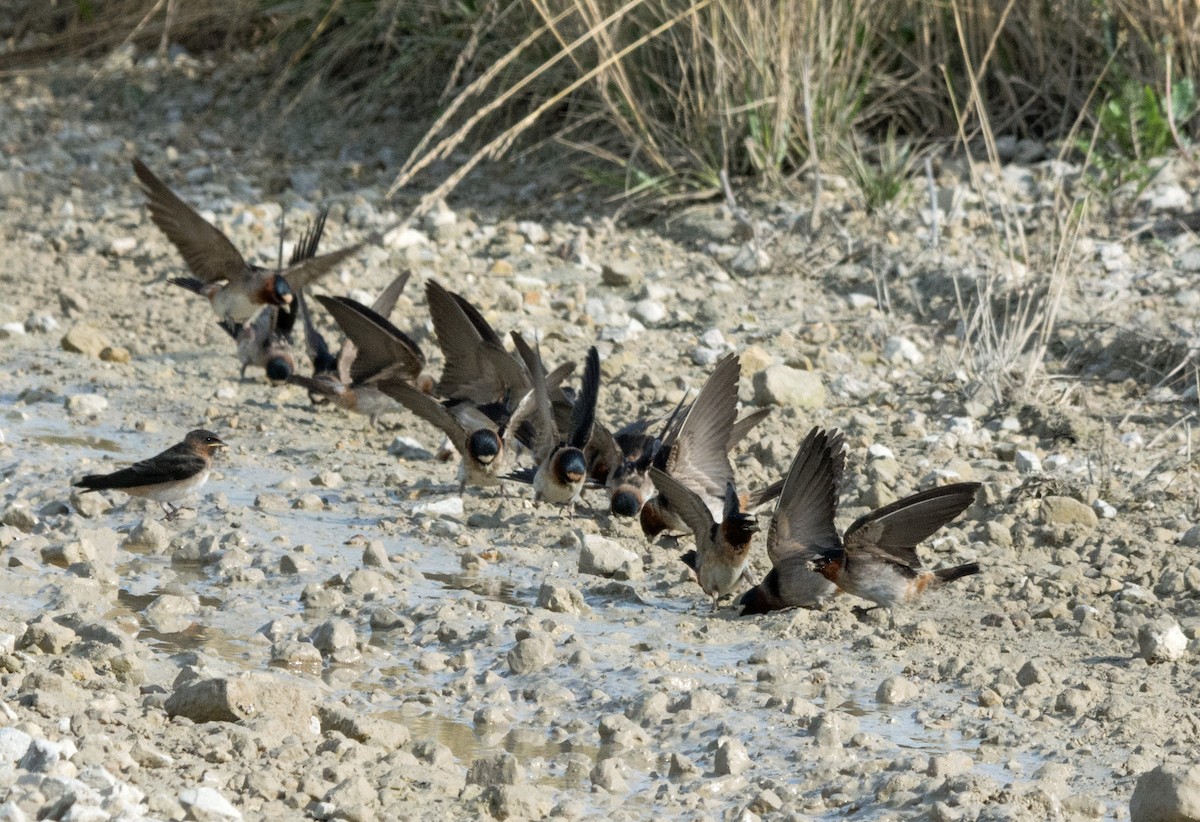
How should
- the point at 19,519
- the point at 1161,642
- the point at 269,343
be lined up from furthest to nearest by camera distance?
the point at 269,343 → the point at 19,519 → the point at 1161,642

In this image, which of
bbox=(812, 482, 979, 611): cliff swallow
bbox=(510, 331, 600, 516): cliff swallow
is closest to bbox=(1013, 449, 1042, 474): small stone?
bbox=(812, 482, 979, 611): cliff swallow

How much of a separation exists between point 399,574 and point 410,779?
1.74 meters

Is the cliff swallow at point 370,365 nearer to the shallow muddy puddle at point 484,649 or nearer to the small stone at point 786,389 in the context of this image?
the shallow muddy puddle at point 484,649

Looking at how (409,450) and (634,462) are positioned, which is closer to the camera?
(634,462)

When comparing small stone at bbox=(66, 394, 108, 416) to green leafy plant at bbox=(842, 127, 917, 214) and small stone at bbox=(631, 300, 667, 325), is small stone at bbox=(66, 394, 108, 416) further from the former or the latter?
green leafy plant at bbox=(842, 127, 917, 214)

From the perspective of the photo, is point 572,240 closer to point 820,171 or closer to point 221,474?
point 820,171

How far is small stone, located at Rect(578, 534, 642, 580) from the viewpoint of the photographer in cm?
566

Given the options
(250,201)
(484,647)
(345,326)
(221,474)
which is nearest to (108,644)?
(484,647)

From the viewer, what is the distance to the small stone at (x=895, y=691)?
443cm

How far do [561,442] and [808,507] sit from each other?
1697 millimetres

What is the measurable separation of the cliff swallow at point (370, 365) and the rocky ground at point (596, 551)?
14 centimetres

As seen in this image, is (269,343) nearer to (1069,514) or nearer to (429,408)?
(429,408)

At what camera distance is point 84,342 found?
8156 mm

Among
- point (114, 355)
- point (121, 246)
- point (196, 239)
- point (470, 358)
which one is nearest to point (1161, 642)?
point (470, 358)
